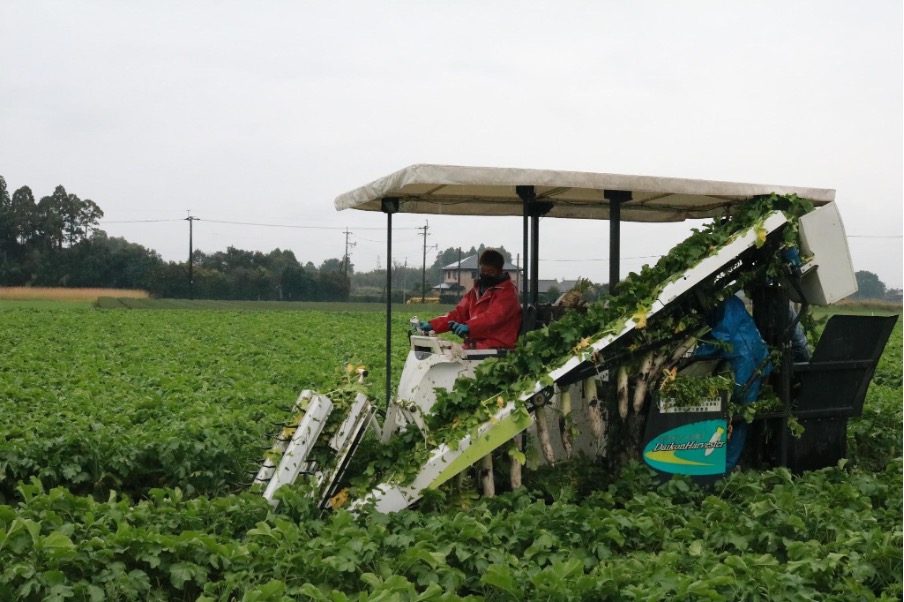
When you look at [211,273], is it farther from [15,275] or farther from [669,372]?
[669,372]

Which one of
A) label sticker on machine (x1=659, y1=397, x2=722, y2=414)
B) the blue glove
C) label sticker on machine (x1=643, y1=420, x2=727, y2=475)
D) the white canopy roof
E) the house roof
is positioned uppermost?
the white canopy roof

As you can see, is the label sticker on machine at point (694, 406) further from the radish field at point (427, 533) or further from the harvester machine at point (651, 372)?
the radish field at point (427, 533)

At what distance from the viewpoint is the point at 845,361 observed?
7320mm

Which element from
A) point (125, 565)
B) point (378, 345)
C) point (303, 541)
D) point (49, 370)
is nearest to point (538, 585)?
point (303, 541)

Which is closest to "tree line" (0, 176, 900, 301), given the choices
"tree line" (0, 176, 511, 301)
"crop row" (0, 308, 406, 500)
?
"tree line" (0, 176, 511, 301)

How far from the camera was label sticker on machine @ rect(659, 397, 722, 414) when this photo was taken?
21.5 ft

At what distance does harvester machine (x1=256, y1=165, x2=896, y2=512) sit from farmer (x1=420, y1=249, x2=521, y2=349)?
5.9 inches

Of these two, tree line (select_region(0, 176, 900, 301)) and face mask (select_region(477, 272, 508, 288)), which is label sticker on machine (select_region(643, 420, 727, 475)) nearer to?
face mask (select_region(477, 272, 508, 288))

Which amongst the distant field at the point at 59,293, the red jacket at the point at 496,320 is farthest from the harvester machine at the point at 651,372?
the distant field at the point at 59,293

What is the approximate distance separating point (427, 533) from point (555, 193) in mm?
3256

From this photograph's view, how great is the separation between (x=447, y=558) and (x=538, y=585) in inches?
32.8

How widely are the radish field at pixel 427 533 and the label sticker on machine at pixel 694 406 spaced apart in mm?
477

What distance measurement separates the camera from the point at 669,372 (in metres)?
6.62

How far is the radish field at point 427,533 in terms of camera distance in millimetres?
4445
